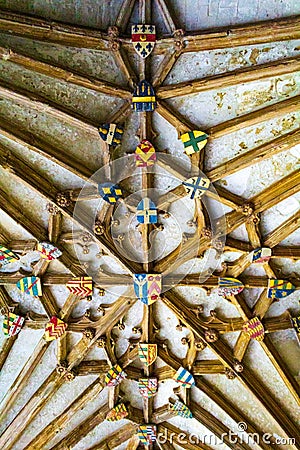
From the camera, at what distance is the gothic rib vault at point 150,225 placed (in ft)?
29.6

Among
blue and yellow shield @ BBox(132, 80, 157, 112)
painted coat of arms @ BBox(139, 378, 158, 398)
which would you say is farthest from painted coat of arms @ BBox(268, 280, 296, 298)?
blue and yellow shield @ BBox(132, 80, 157, 112)

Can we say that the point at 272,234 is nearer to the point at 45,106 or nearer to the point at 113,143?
the point at 113,143

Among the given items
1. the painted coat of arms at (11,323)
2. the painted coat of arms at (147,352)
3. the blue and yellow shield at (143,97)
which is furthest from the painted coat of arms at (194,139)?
the painted coat of arms at (11,323)

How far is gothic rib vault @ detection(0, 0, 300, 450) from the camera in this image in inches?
355

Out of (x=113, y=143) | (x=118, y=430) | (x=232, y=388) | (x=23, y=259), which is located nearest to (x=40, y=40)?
(x=113, y=143)

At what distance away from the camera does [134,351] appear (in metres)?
A: 11.7

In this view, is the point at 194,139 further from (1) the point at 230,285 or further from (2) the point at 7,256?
(2) the point at 7,256

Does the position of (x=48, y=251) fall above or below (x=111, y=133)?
below

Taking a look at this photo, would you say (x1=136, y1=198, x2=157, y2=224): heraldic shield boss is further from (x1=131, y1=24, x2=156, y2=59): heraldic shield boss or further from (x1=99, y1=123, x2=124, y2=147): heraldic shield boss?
(x1=131, y1=24, x2=156, y2=59): heraldic shield boss

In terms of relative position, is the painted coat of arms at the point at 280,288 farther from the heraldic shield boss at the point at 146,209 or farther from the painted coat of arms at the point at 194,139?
the painted coat of arms at the point at 194,139

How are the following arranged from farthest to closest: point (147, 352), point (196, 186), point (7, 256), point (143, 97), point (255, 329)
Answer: point (147, 352), point (255, 329), point (7, 256), point (196, 186), point (143, 97)

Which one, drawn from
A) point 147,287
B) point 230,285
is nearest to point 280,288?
point 230,285

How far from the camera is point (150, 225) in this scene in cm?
1038

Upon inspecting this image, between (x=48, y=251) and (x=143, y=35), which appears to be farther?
(x=48, y=251)
